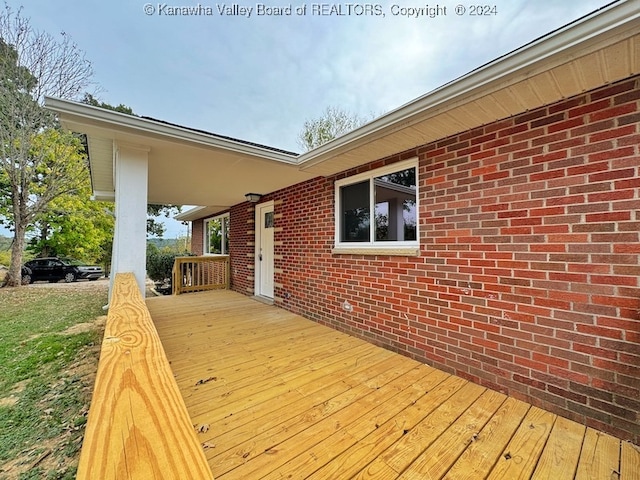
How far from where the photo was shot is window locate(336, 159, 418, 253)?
10.9 ft

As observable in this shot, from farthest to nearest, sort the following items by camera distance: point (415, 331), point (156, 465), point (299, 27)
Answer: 1. point (299, 27)
2. point (415, 331)
3. point (156, 465)

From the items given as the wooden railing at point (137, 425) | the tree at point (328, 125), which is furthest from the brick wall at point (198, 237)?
the wooden railing at point (137, 425)

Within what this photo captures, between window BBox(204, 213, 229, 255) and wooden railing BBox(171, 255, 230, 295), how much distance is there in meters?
0.83

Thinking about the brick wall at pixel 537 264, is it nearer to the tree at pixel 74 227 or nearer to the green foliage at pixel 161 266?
the green foliage at pixel 161 266

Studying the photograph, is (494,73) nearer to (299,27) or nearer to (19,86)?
(299,27)

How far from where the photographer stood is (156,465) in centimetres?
60

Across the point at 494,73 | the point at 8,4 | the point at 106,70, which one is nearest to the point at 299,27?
the point at 494,73

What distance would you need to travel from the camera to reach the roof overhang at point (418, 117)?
5.23 ft

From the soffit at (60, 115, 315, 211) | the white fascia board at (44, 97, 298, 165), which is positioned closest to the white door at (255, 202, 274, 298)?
the soffit at (60, 115, 315, 211)

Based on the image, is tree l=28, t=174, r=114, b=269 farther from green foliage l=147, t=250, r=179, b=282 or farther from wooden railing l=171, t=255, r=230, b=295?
wooden railing l=171, t=255, r=230, b=295

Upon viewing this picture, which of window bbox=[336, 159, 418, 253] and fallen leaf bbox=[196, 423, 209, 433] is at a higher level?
window bbox=[336, 159, 418, 253]

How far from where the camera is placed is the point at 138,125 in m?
2.73

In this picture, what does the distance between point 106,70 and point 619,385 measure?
14.1 m

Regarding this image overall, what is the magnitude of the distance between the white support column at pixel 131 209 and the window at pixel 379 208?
2.59m
